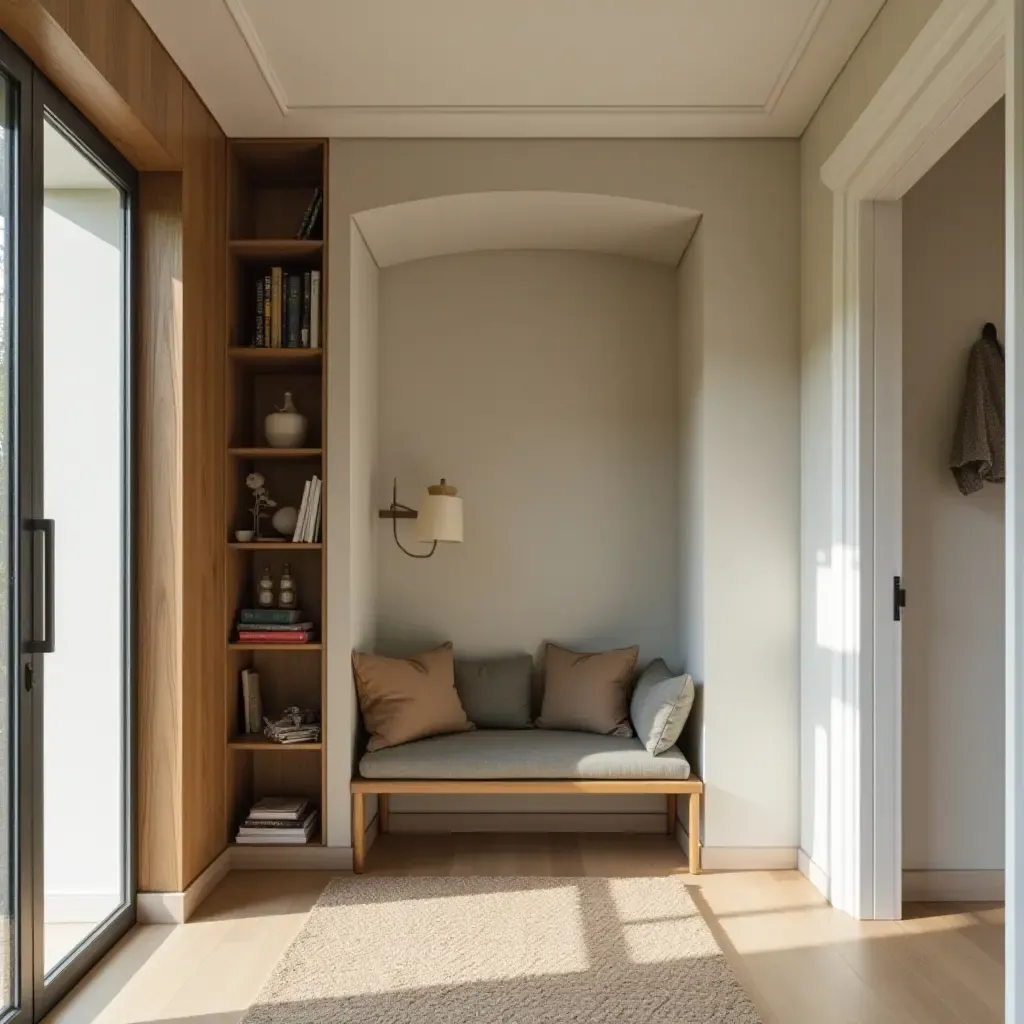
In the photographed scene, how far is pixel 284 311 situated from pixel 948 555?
100 inches

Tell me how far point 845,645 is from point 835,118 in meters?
1.70

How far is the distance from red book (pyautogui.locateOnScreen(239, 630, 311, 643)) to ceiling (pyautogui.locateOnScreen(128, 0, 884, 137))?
1.85 m

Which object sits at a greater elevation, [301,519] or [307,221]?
[307,221]

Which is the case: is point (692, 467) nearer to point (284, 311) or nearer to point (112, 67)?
point (284, 311)

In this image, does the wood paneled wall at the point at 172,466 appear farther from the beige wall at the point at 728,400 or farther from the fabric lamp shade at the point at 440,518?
the fabric lamp shade at the point at 440,518

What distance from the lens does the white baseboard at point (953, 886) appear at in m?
3.54

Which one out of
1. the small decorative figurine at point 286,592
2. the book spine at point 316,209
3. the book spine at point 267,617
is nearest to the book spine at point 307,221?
the book spine at point 316,209

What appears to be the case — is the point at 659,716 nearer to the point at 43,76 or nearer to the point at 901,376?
the point at 901,376

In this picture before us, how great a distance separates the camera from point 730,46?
3.25m

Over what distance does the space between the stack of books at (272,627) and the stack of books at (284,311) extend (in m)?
1.01

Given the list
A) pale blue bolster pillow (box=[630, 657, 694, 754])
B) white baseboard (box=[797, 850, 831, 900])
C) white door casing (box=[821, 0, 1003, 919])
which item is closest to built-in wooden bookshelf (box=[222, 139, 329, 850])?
pale blue bolster pillow (box=[630, 657, 694, 754])

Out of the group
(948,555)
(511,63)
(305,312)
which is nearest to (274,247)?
(305,312)

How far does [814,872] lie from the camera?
144 inches

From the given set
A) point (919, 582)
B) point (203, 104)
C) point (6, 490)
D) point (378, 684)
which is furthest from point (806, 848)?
point (203, 104)
